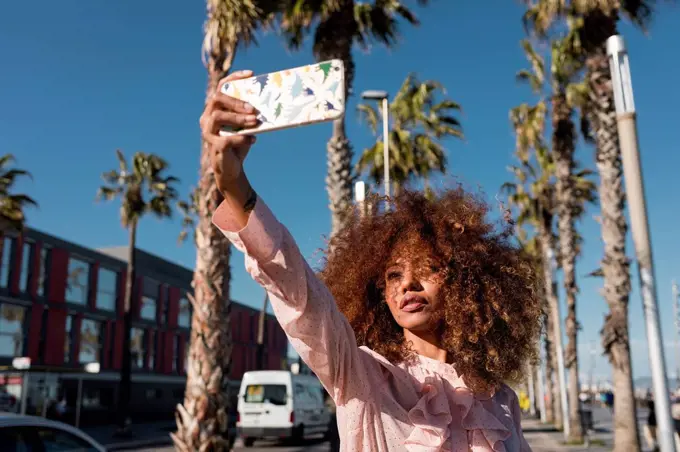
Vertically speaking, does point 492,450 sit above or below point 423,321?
below

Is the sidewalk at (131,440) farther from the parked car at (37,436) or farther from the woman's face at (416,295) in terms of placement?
the woman's face at (416,295)

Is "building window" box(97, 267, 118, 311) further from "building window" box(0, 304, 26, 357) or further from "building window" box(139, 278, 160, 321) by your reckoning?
"building window" box(0, 304, 26, 357)

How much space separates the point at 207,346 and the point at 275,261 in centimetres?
570

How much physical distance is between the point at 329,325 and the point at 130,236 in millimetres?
27982

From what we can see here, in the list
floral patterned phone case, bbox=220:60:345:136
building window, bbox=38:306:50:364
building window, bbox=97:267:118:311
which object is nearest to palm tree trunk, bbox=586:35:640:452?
floral patterned phone case, bbox=220:60:345:136

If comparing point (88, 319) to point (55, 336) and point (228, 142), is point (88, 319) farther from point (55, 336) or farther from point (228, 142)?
point (228, 142)

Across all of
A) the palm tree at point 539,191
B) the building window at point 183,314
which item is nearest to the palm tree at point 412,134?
the palm tree at point 539,191

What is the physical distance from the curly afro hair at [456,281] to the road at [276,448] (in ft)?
60.4

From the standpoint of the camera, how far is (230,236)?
4.99 ft

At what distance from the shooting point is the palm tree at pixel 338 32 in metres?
12.3

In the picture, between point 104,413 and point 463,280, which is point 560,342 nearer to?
point 463,280

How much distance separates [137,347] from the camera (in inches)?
1670

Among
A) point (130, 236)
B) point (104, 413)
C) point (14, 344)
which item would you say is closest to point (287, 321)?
point (130, 236)

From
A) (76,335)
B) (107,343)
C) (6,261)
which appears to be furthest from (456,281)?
(107,343)
